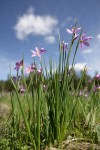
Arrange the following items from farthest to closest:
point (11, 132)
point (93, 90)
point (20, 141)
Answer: point (93, 90), point (11, 132), point (20, 141)

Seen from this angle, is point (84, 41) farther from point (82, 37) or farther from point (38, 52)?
point (38, 52)

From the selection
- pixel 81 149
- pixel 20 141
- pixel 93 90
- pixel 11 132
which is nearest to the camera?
pixel 81 149

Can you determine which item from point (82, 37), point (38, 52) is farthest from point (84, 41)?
point (38, 52)

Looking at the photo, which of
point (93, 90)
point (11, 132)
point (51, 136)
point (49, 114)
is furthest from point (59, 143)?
point (93, 90)

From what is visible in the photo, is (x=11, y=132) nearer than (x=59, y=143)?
No

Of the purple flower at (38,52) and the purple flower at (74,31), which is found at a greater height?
the purple flower at (74,31)

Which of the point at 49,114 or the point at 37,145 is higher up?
the point at 49,114

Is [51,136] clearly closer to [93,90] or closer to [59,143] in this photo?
[59,143]

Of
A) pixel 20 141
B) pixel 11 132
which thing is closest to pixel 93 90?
pixel 11 132

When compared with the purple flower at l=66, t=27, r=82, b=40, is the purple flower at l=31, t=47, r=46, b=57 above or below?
below

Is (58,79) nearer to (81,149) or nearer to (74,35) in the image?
(74,35)

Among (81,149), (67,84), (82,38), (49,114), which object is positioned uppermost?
(82,38)
